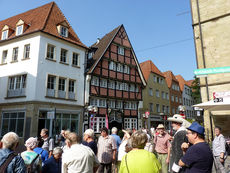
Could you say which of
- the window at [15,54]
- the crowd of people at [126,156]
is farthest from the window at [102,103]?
the crowd of people at [126,156]

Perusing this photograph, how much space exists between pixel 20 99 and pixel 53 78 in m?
3.28

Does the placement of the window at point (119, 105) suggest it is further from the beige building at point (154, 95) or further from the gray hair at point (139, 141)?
the gray hair at point (139, 141)

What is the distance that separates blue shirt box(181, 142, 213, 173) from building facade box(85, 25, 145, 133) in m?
16.4

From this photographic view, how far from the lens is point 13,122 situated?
53.4 feet

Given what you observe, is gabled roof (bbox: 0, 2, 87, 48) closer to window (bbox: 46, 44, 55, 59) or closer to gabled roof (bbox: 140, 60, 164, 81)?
window (bbox: 46, 44, 55, 59)

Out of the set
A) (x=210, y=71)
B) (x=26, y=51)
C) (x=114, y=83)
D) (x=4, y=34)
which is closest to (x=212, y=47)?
(x=210, y=71)

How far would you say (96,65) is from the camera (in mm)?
20703

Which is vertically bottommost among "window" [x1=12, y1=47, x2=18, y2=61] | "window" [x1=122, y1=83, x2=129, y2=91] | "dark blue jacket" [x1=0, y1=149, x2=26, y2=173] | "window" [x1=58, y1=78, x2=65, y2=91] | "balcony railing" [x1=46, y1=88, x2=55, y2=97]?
"dark blue jacket" [x1=0, y1=149, x2=26, y2=173]

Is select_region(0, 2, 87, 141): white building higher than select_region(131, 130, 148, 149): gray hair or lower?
higher

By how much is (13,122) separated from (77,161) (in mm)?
15683

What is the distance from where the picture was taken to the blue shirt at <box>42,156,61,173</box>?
3451mm

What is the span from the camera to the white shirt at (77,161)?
3025 millimetres

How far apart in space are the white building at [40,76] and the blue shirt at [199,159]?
14580 millimetres

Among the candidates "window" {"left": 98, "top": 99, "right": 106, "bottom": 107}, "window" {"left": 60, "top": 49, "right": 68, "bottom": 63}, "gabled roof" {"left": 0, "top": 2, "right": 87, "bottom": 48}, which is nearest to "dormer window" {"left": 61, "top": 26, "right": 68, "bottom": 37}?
"gabled roof" {"left": 0, "top": 2, "right": 87, "bottom": 48}
